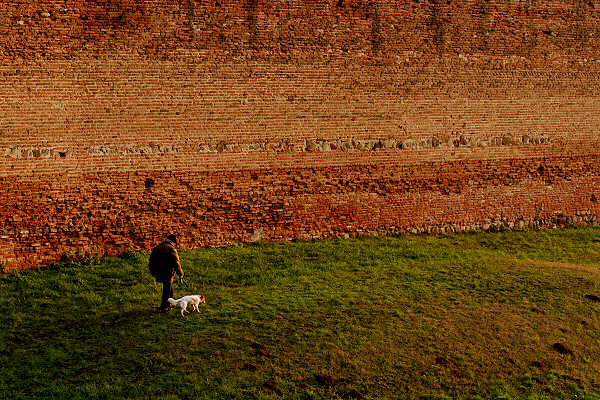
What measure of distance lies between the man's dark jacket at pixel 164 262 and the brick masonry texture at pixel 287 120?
10.1 feet

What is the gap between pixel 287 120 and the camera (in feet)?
42.0

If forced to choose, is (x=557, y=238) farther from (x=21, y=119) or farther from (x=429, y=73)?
(x=21, y=119)

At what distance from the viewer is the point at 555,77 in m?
14.9

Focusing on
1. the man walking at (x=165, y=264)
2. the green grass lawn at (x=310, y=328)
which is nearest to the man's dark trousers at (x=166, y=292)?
the man walking at (x=165, y=264)

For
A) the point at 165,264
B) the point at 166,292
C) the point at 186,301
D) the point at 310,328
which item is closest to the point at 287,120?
the point at 165,264

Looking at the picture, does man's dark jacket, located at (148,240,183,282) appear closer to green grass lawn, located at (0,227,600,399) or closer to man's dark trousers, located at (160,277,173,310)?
man's dark trousers, located at (160,277,173,310)

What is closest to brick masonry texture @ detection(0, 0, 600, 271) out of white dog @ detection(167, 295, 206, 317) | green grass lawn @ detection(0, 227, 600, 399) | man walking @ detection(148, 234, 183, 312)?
green grass lawn @ detection(0, 227, 600, 399)

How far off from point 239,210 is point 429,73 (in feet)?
17.7

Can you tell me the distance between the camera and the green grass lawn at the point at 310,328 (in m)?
7.08

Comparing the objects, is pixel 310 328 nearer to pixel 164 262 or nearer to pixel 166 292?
pixel 166 292

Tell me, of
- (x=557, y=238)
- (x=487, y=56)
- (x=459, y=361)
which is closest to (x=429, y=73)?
(x=487, y=56)

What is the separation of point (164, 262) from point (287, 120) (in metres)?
5.03

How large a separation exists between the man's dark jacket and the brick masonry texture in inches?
121

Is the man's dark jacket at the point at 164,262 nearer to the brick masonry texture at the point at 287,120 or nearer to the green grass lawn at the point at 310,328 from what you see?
the green grass lawn at the point at 310,328
